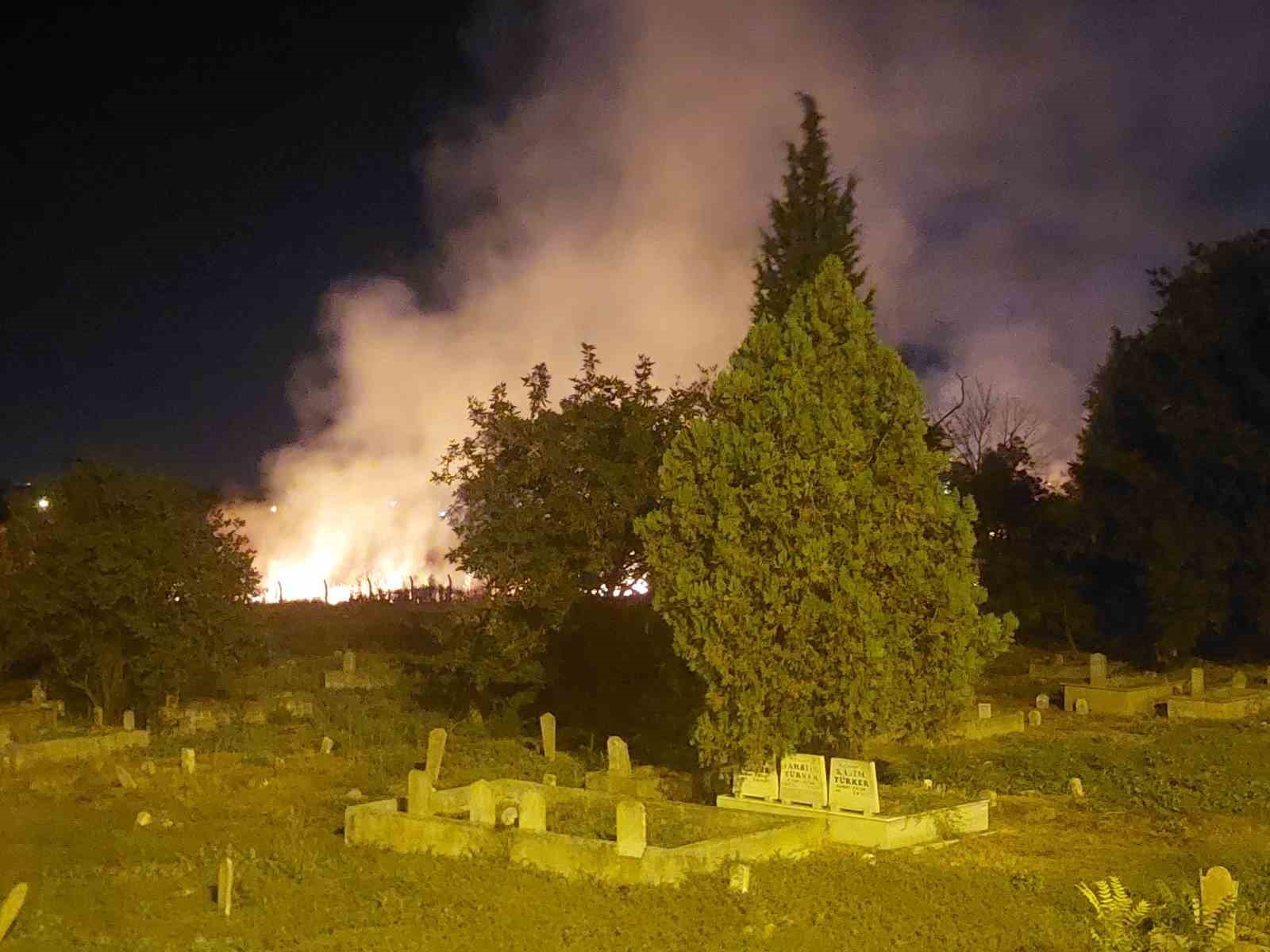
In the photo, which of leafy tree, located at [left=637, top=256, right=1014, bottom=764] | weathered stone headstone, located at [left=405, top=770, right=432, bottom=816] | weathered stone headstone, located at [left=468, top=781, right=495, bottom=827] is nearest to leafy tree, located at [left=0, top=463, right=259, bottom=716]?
weathered stone headstone, located at [left=405, top=770, right=432, bottom=816]

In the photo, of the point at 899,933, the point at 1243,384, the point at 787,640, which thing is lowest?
the point at 899,933

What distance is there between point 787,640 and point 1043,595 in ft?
86.9

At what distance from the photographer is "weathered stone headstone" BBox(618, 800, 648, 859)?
14016 mm

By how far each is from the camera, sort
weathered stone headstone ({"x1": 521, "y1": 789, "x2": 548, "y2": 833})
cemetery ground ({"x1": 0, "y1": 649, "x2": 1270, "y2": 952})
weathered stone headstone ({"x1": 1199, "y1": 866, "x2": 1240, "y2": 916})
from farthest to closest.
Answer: weathered stone headstone ({"x1": 521, "y1": 789, "x2": 548, "y2": 833})
cemetery ground ({"x1": 0, "y1": 649, "x2": 1270, "y2": 952})
weathered stone headstone ({"x1": 1199, "y1": 866, "x2": 1240, "y2": 916})

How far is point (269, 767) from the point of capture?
23.2 m

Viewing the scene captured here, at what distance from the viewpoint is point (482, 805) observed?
1591 centimetres

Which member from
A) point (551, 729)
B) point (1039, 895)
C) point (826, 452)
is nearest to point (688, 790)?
point (551, 729)

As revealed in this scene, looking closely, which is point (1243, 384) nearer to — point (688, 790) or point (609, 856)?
point (688, 790)

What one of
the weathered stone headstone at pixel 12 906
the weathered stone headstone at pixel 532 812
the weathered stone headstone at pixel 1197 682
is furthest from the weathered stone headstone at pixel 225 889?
the weathered stone headstone at pixel 1197 682

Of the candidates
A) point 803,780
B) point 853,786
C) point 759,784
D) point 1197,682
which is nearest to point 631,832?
point 853,786

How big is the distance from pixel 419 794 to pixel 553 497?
9817 mm

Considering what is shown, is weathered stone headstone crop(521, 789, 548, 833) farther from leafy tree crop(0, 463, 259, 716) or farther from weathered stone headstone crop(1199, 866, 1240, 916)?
leafy tree crop(0, 463, 259, 716)

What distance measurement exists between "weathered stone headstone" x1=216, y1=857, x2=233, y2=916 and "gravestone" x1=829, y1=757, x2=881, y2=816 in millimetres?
7313

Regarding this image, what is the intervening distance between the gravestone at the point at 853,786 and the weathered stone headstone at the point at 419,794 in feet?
16.0
